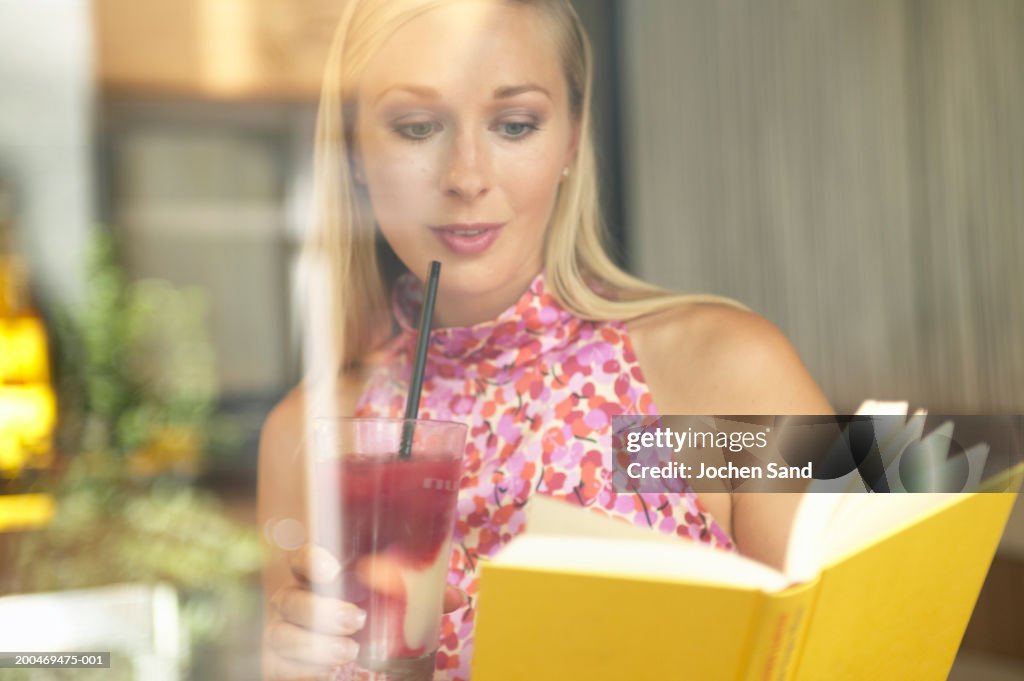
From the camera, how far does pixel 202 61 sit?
138 centimetres

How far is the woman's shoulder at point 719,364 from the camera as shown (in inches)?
51.9

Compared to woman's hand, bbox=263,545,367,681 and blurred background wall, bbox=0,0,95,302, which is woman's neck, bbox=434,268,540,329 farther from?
blurred background wall, bbox=0,0,95,302

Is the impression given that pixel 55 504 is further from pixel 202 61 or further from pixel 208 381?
pixel 202 61

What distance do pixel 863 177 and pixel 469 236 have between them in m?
0.53

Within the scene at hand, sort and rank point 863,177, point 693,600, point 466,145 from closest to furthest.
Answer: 1. point 693,600
2. point 466,145
3. point 863,177

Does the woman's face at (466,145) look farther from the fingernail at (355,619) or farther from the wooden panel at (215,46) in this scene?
the fingernail at (355,619)

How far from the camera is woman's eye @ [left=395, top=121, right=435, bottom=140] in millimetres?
1305

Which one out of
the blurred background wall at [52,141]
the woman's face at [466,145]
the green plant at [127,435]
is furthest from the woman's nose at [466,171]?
the blurred background wall at [52,141]

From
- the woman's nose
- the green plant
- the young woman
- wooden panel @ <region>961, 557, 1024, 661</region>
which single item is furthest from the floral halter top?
wooden panel @ <region>961, 557, 1024, 661</region>

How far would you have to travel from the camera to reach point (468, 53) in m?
1.31

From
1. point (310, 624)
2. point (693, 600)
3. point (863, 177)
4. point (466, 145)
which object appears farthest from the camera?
point (863, 177)

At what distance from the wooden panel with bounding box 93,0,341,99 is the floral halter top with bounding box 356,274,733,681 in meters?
0.32

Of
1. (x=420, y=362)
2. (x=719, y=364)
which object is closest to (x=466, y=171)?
(x=420, y=362)

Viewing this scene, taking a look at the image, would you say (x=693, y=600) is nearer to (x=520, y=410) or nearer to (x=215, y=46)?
(x=520, y=410)
